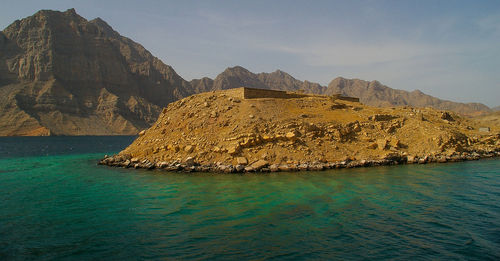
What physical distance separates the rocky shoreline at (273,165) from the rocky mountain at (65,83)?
309 ft

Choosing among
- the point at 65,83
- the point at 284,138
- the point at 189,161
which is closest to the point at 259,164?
the point at 284,138

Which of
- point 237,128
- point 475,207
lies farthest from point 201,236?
point 237,128

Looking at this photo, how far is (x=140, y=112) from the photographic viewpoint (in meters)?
142

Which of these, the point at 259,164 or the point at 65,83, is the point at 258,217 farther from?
the point at 65,83

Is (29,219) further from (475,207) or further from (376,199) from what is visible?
(475,207)

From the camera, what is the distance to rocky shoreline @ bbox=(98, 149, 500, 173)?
18906mm

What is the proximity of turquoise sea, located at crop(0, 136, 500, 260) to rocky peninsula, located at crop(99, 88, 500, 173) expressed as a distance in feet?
8.82

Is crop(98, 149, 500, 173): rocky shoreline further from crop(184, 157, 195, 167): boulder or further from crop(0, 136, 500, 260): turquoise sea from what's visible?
crop(0, 136, 500, 260): turquoise sea

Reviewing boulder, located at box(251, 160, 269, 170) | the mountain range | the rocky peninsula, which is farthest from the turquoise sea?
the mountain range

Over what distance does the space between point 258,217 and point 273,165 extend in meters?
9.05

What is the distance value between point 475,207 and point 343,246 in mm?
6819

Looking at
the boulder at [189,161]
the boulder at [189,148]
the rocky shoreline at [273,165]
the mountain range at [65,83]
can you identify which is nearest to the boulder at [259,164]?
the rocky shoreline at [273,165]

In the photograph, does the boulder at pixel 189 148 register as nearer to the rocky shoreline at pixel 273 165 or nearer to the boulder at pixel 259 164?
the rocky shoreline at pixel 273 165

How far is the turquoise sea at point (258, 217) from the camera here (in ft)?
24.9
